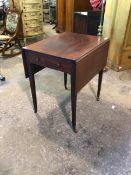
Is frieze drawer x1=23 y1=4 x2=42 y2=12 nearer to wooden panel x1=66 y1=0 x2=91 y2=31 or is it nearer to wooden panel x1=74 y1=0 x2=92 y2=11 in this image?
wooden panel x1=66 y1=0 x2=91 y2=31

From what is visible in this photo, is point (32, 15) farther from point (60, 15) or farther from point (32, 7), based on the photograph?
point (60, 15)

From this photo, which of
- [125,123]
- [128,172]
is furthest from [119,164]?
[125,123]

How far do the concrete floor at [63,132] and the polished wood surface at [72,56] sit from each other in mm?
220

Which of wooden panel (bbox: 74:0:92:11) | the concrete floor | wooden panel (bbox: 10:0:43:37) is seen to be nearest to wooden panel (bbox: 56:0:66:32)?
wooden panel (bbox: 74:0:92:11)

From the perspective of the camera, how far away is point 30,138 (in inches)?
62.4

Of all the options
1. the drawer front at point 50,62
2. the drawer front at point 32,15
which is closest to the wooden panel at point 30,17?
the drawer front at point 32,15

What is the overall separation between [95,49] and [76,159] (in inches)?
36.2

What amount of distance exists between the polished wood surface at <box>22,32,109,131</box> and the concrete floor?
220 mm

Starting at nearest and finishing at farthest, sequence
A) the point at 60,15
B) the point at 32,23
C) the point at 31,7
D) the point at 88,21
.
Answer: the point at 88,21, the point at 31,7, the point at 32,23, the point at 60,15

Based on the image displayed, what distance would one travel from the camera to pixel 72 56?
50.1 inches

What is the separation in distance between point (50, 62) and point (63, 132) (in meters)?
0.70

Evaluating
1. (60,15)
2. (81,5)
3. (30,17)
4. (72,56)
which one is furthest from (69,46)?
(60,15)

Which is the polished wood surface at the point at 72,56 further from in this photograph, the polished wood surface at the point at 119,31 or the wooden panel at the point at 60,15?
the wooden panel at the point at 60,15

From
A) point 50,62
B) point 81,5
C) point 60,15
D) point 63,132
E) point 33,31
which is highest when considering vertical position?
point 81,5
